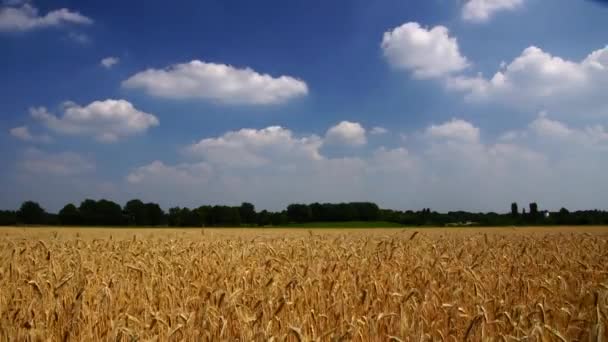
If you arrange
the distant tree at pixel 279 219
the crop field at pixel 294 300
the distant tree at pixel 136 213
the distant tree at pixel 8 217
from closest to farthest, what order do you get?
the crop field at pixel 294 300
the distant tree at pixel 8 217
the distant tree at pixel 136 213
the distant tree at pixel 279 219

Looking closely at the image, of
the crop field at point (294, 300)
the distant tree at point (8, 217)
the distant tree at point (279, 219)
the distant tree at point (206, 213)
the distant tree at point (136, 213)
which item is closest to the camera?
the crop field at point (294, 300)

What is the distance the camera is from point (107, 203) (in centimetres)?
8619

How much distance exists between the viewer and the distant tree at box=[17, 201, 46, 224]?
8419 cm

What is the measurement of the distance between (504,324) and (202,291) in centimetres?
338

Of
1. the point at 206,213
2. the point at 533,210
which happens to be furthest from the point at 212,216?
the point at 533,210

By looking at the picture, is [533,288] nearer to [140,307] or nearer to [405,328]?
[405,328]

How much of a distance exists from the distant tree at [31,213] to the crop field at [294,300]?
291ft

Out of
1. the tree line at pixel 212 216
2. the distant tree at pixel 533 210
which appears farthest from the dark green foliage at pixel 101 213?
the distant tree at pixel 533 210

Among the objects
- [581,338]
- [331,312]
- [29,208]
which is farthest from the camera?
[29,208]

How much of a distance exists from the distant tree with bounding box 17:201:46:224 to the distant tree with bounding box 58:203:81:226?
5.35 m

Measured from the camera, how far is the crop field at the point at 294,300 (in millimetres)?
3320

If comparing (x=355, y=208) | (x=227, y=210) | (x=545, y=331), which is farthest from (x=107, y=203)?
Answer: (x=545, y=331)

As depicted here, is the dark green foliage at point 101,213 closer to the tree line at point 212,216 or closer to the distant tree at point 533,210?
the tree line at point 212,216

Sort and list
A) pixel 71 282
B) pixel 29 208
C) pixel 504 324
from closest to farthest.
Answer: pixel 504 324
pixel 71 282
pixel 29 208
